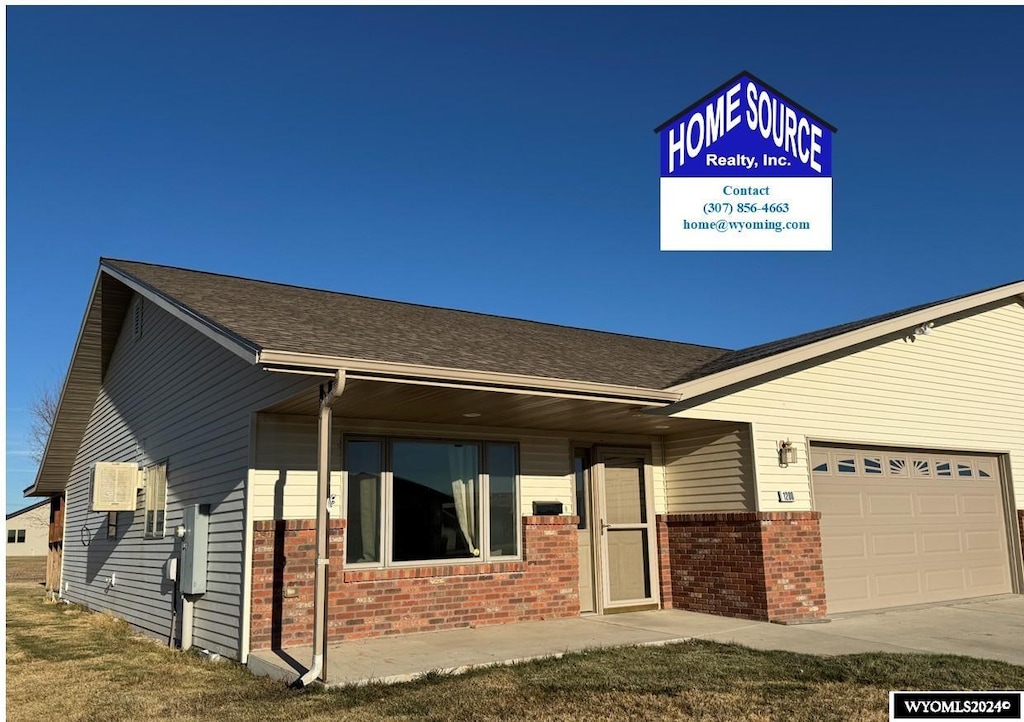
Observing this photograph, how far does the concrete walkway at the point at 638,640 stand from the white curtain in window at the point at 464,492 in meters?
1.10

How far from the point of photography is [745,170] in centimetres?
922

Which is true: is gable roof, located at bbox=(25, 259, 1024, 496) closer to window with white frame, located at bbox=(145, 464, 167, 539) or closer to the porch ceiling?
the porch ceiling

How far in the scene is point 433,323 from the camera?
10742mm

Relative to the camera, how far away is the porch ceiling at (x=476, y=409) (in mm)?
7535

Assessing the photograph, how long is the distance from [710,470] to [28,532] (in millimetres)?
51407

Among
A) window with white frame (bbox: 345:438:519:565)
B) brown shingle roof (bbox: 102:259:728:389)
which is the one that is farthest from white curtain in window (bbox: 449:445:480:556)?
brown shingle roof (bbox: 102:259:728:389)

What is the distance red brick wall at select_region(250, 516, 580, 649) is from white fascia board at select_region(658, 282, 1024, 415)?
2.36 metres

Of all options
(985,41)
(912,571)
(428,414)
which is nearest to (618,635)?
(428,414)

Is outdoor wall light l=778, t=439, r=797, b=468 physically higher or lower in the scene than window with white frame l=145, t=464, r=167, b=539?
higher

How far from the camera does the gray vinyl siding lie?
831 cm

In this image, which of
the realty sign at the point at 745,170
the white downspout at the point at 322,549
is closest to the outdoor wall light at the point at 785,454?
the realty sign at the point at 745,170

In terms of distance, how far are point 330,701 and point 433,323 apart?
569cm

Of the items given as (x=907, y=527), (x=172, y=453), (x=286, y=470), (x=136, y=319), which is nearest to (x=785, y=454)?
Result: (x=907, y=527)

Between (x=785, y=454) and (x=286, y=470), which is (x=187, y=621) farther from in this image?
(x=785, y=454)
